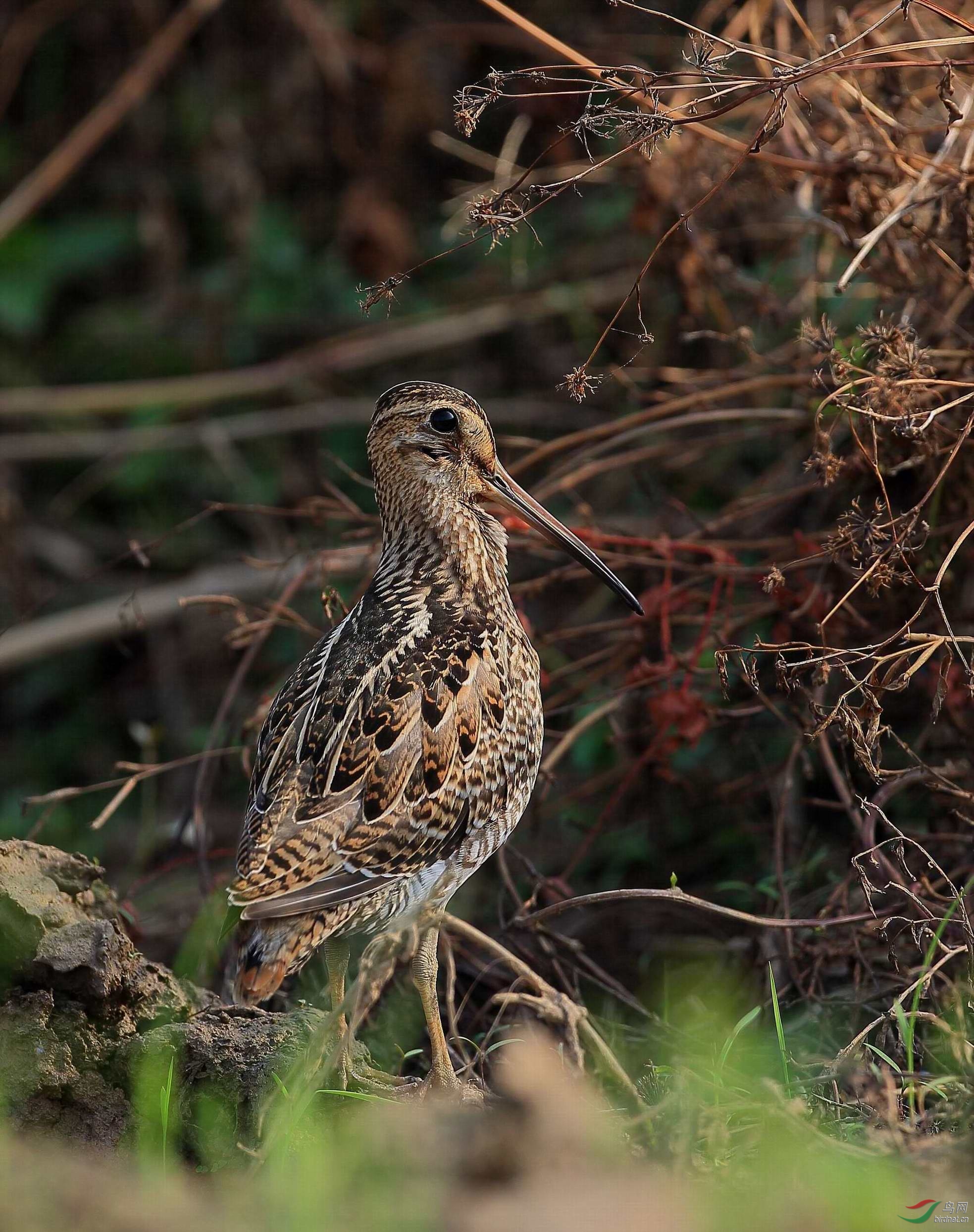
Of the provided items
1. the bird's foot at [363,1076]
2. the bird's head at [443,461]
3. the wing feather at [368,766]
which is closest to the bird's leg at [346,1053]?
the bird's foot at [363,1076]

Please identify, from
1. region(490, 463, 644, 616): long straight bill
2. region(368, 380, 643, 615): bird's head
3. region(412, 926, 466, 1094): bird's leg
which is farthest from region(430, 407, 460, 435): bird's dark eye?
region(412, 926, 466, 1094): bird's leg

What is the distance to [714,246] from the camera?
175 inches

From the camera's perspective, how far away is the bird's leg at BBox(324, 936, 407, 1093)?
2.92 meters

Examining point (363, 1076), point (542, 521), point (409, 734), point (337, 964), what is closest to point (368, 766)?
point (409, 734)

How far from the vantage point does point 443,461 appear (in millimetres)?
3459

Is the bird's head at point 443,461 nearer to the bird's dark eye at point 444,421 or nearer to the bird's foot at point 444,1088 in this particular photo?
the bird's dark eye at point 444,421

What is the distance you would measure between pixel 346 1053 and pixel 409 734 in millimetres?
649

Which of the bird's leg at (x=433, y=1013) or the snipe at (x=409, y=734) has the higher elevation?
the snipe at (x=409, y=734)

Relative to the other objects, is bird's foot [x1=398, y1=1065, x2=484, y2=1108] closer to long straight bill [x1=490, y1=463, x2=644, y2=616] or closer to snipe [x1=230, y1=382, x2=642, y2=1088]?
snipe [x1=230, y1=382, x2=642, y2=1088]

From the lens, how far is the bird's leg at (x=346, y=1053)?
115 inches

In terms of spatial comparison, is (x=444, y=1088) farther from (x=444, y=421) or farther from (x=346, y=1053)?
(x=444, y=421)

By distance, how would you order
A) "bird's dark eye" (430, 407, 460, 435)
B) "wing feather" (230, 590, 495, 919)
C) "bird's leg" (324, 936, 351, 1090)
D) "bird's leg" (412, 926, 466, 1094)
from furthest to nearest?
"bird's dark eye" (430, 407, 460, 435), "bird's leg" (324, 936, 351, 1090), "bird's leg" (412, 926, 466, 1094), "wing feather" (230, 590, 495, 919)

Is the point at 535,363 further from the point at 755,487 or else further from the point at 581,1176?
the point at 581,1176

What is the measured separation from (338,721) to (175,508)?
3678mm
